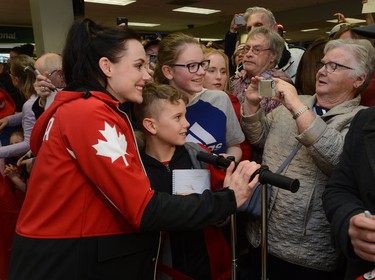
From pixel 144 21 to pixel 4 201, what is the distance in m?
10.7

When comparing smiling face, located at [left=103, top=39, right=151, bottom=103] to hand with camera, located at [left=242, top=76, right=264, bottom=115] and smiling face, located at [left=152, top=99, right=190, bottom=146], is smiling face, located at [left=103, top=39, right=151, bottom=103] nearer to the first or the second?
smiling face, located at [left=152, top=99, right=190, bottom=146]

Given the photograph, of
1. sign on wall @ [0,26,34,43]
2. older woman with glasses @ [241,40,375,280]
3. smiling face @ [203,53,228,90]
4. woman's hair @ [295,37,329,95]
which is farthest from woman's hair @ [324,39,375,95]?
sign on wall @ [0,26,34,43]

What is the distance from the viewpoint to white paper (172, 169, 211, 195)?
136 cm

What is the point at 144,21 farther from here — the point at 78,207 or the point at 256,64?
the point at 78,207

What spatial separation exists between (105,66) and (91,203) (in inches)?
18.2

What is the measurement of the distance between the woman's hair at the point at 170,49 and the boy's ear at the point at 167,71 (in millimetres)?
20

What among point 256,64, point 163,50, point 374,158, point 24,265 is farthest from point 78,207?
point 256,64

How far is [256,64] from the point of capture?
2180mm

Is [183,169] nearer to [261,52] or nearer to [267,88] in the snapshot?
[267,88]

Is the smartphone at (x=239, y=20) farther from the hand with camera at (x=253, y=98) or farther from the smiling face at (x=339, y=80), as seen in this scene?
the smiling face at (x=339, y=80)

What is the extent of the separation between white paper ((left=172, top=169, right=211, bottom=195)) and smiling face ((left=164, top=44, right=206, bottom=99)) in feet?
1.81

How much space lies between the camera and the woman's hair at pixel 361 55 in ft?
4.84

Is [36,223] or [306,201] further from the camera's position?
[306,201]

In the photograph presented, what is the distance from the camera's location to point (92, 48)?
124 cm
